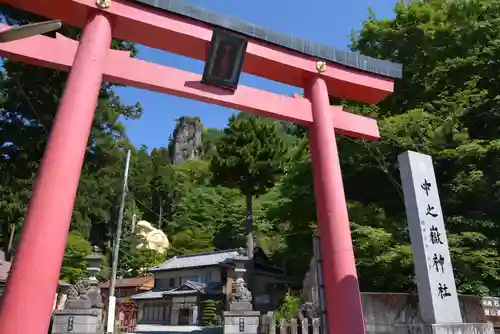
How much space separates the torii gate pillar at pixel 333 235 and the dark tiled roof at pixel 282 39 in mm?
1001

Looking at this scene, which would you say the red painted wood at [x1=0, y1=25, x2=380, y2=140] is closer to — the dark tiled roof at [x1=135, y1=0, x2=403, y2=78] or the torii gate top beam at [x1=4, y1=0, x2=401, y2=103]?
the torii gate top beam at [x1=4, y1=0, x2=401, y2=103]

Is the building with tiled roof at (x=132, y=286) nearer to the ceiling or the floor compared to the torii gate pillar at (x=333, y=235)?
nearer to the ceiling

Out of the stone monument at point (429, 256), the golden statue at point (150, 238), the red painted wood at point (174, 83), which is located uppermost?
the golden statue at point (150, 238)

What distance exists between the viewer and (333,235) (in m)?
5.75

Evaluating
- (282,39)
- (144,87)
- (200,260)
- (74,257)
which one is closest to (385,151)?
(282,39)

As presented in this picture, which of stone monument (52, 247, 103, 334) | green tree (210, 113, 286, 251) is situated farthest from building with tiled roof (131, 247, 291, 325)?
stone monument (52, 247, 103, 334)

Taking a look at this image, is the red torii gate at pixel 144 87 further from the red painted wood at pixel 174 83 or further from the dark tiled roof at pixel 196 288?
the dark tiled roof at pixel 196 288

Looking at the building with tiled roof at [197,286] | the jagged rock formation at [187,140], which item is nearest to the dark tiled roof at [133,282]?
the building with tiled roof at [197,286]

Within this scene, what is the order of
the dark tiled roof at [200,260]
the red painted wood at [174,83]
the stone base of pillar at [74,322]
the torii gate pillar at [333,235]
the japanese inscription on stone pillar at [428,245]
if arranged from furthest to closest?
the dark tiled roof at [200,260] → the stone base of pillar at [74,322] → the torii gate pillar at [333,235] → the red painted wood at [174,83] → the japanese inscription on stone pillar at [428,245]

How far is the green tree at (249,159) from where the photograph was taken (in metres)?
23.6

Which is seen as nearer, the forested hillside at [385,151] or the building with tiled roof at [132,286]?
the forested hillside at [385,151]

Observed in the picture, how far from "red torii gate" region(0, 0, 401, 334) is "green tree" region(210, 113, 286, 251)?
16115 mm

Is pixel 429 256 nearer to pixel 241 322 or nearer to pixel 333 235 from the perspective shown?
pixel 333 235

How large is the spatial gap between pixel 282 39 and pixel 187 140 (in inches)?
2492
